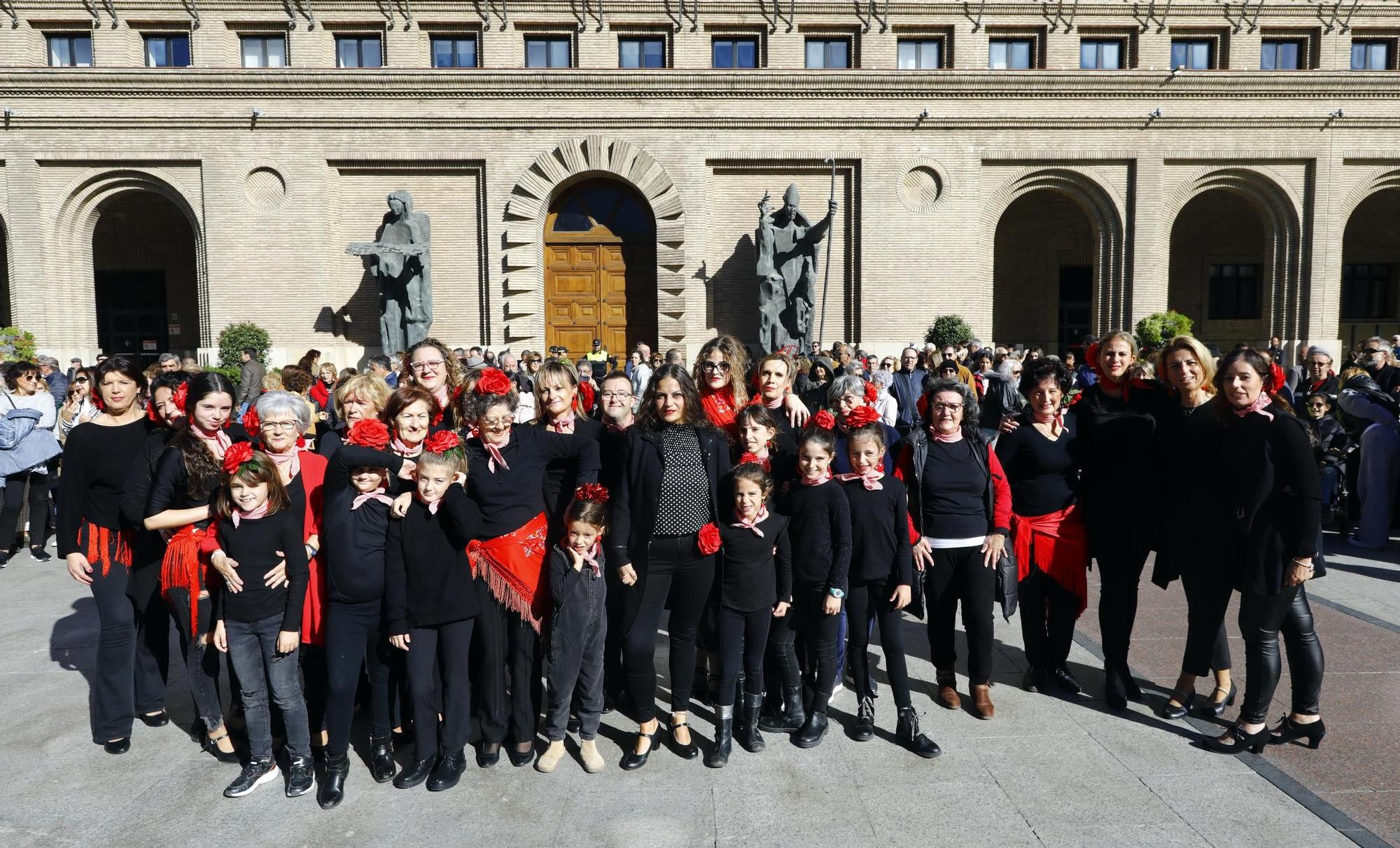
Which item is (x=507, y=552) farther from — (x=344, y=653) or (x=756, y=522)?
(x=756, y=522)

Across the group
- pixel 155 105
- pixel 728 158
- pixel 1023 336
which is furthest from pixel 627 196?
pixel 1023 336

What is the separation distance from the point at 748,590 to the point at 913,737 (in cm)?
115

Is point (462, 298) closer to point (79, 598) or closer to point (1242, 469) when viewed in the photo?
point (79, 598)

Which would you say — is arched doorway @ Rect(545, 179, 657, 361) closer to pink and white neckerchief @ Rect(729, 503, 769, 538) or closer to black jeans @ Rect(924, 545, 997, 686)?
black jeans @ Rect(924, 545, 997, 686)

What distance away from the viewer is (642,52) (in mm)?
21234

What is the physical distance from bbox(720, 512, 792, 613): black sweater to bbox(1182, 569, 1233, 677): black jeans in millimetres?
2242

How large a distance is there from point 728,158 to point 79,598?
15.9 meters

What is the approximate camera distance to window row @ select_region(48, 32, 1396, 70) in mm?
20734

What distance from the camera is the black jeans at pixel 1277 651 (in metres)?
4.36

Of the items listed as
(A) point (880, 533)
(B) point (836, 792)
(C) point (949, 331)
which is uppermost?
(C) point (949, 331)

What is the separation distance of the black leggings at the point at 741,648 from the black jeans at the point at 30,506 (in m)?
8.03

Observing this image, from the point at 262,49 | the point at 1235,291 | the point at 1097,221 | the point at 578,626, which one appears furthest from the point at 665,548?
the point at 1235,291

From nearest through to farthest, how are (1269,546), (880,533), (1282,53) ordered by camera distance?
(1269,546), (880,533), (1282,53)

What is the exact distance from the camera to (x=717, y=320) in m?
20.6
